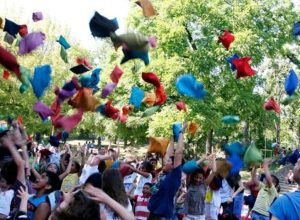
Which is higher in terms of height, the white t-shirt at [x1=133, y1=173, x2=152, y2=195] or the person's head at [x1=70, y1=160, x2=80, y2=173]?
the person's head at [x1=70, y1=160, x2=80, y2=173]

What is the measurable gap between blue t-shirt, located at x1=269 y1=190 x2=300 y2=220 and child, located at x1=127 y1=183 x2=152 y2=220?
148 inches

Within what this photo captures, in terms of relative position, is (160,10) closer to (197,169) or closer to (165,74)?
(165,74)

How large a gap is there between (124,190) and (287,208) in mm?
1582

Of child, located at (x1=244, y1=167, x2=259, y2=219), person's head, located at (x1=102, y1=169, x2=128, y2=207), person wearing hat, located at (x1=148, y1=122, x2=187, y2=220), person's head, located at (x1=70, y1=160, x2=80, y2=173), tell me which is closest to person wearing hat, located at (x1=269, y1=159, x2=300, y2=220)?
person's head, located at (x1=102, y1=169, x2=128, y2=207)

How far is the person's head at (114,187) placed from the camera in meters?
3.57

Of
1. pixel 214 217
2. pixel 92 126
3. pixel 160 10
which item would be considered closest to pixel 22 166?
pixel 214 217

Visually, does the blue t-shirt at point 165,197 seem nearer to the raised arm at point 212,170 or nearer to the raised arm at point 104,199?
the raised arm at point 212,170

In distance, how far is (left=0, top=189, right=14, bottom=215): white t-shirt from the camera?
13.1ft

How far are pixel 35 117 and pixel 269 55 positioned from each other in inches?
471

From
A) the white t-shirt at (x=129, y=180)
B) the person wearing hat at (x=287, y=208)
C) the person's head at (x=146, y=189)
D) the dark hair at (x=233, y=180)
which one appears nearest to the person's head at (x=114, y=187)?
the person wearing hat at (x=287, y=208)

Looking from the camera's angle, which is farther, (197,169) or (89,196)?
(197,169)

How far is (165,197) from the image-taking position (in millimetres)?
4797

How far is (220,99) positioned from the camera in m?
17.9

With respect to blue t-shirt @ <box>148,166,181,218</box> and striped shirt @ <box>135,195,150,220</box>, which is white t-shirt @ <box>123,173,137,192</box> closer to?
striped shirt @ <box>135,195,150,220</box>
